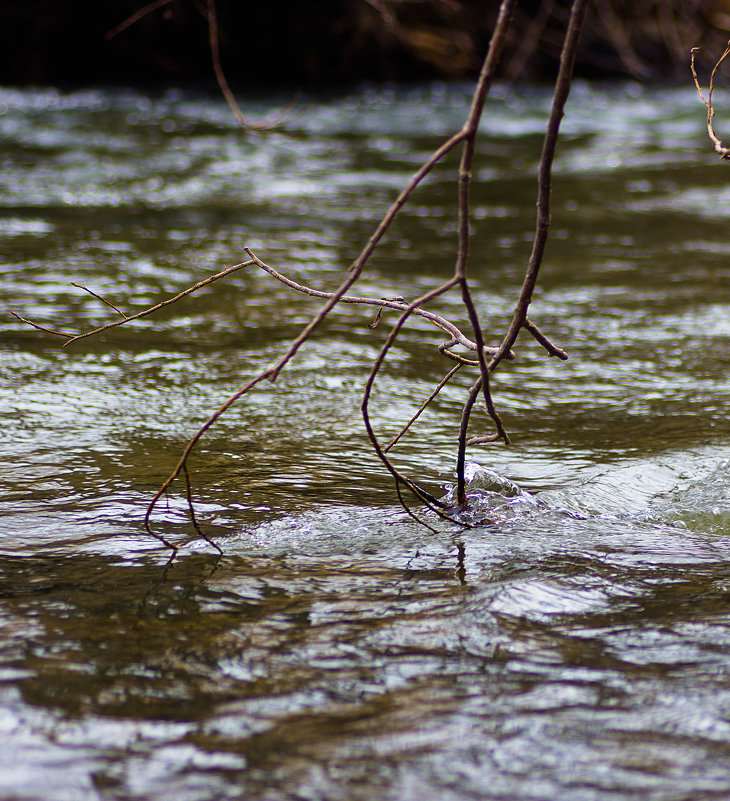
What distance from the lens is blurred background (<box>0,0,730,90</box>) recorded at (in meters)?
11.9

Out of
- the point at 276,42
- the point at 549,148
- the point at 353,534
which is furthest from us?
the point at 276,42

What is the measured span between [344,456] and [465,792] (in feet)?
4.42

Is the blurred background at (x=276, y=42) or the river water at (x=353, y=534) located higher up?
the blurred background at (x=276, y=42)

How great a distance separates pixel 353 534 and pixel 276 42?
37.2ft

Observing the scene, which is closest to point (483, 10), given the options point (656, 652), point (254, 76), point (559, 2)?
point (559, 2)

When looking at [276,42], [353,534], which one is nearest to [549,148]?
[353,534]

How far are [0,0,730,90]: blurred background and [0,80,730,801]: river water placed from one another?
7545mm

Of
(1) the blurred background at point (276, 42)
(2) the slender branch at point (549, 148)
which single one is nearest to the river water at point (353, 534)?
(2) the slender branch at point (549, 148)

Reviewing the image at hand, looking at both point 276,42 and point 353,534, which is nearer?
point 353,534

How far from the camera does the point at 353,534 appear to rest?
6.79 feet

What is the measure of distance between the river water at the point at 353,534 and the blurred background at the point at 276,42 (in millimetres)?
7545

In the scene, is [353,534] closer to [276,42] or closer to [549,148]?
[549,148]

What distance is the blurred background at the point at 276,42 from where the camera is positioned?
11930 mm

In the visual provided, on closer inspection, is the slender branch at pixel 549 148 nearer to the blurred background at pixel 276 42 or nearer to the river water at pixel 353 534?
the river water at pixel 353 534
